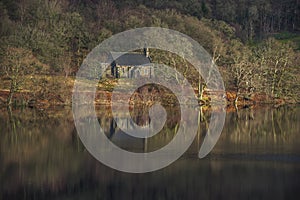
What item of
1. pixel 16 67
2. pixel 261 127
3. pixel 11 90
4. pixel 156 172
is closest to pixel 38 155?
pixel 156 172

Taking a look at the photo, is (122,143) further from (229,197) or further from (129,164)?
(229,197)

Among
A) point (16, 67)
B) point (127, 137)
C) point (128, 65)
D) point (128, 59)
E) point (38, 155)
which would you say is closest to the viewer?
point (38, 155)

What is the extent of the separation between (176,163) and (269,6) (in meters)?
99.6

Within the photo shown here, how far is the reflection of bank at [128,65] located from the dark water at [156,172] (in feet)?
105

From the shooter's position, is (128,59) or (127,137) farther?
(128,59)

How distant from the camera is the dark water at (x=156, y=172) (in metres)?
18.5

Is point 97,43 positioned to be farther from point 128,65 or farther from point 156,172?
point 156,172

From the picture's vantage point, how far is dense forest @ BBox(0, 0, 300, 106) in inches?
2162

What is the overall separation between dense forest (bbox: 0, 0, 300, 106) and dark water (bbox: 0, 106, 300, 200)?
19.2 meters

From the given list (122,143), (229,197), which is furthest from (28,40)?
(229,197)

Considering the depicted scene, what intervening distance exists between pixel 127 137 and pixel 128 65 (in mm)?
37618

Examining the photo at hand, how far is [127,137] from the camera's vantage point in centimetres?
3212

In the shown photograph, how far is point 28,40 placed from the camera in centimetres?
6194

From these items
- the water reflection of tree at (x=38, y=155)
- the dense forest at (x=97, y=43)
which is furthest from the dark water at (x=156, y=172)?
the dense forest at (x=97, y=43)
